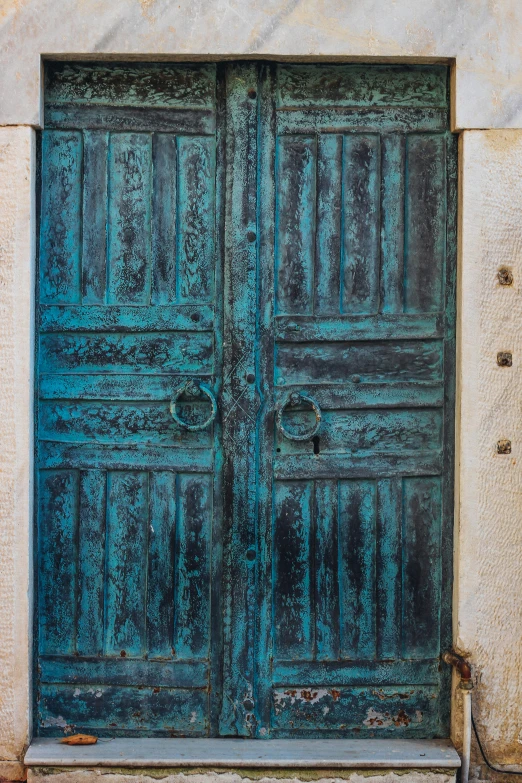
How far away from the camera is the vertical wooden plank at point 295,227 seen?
3104 millimetres

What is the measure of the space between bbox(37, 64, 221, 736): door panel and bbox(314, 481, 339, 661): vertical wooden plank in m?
0.37

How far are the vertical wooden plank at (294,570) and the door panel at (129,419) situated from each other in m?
0.24

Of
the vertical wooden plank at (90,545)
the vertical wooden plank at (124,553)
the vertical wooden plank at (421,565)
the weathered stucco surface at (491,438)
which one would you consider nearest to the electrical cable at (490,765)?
the weathered stucco surface at (491,438)

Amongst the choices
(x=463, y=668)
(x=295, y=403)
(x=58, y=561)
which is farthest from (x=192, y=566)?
(x=463, y=668)

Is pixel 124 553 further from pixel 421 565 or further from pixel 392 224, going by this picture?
pixel 392 224

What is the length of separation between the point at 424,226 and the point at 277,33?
840mm

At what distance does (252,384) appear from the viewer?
3119 mm

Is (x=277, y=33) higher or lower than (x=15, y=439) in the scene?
higher

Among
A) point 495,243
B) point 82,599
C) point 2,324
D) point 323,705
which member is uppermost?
point 495,243

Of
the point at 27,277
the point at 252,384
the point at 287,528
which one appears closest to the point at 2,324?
the point at 27,277

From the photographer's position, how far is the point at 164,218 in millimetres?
3105

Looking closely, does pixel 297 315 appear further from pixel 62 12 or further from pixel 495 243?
pixel 62 12

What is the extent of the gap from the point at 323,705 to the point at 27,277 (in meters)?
1.85

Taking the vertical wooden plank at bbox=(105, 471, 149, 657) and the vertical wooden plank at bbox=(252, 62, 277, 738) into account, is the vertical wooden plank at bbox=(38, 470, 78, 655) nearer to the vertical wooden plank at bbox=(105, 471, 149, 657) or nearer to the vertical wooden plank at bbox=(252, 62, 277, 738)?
the vertical wooden plank at bbox=(105, 471, 149, 657)
